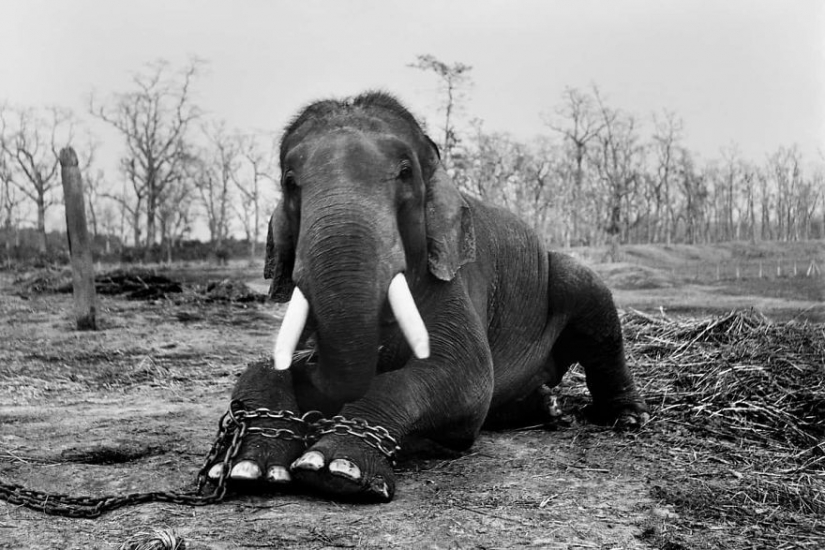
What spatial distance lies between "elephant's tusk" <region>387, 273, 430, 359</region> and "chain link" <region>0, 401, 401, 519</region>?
451 millimetres

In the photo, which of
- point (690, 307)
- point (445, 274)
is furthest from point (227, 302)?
point (445, 274)

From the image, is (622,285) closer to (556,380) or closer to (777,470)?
(556,380)

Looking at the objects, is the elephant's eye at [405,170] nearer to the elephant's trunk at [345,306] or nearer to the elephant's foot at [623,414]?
the elephant's trunk at [345,306]

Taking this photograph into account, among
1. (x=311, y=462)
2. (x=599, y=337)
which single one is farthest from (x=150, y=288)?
(x=311, y=462)

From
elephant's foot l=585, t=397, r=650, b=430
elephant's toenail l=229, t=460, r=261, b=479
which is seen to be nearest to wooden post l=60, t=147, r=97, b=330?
elephant's foot l=585, t=397, r=650, b=430

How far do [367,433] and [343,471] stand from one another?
1.05 ft

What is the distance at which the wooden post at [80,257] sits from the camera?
13.6 metres

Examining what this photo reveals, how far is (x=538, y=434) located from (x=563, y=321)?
0.96 m

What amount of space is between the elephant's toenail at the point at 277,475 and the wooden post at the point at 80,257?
10.9 metres

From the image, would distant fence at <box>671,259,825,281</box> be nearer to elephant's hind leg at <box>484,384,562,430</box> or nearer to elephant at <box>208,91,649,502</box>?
elephant's hind leg at <box>484,384,562,430</box>

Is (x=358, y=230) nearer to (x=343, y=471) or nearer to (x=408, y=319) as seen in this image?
(x=408, y=319)

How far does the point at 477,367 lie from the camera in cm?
472

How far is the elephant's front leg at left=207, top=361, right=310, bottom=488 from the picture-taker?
12.5ft

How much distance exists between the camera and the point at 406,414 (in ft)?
13.8
